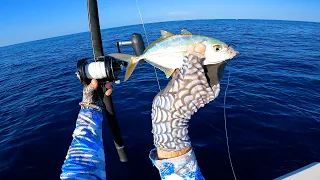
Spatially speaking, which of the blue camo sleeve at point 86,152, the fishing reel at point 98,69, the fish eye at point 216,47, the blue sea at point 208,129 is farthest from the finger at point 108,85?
the blue sea at point 208,129

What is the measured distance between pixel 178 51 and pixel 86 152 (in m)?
1.48

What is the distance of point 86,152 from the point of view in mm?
2295

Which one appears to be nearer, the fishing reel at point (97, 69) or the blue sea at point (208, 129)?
the fishing reel at point (97, 69)

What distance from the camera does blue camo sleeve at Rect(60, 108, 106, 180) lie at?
81.7 inches

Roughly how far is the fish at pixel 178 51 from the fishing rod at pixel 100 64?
0.92 ft

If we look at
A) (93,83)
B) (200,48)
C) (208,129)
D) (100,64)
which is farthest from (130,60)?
(208,129)

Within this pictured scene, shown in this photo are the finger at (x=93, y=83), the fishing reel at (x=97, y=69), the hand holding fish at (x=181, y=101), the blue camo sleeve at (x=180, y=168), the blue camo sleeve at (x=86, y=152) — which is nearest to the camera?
the hand holding fish at (x=181, y=101)

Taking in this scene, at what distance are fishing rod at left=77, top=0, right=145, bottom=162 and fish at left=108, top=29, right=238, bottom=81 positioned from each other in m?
0.28

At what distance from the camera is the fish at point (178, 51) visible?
7.16ft

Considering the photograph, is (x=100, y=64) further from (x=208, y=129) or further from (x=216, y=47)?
(x=208, y=129)

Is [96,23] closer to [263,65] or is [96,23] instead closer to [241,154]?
[241,154]

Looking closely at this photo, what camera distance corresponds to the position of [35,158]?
231 inches

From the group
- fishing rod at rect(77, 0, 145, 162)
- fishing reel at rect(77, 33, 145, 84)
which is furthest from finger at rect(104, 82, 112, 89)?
fishing reel at rect(77, 33, 145, 84)

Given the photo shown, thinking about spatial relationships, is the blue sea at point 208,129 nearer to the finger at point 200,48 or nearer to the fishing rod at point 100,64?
the fishing rod at point 100,64
